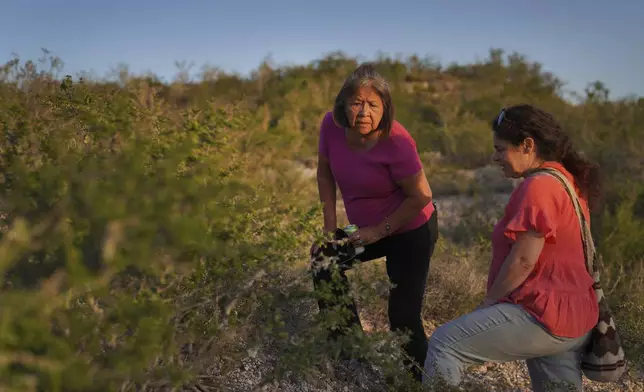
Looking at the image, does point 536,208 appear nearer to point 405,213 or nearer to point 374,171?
point 405,213

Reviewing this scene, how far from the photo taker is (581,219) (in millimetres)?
3047

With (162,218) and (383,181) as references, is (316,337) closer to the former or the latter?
(383,181)

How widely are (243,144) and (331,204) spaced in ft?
13.2

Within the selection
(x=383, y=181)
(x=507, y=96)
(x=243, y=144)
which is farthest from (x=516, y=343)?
(x=507, y=96)

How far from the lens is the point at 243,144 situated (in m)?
7.97

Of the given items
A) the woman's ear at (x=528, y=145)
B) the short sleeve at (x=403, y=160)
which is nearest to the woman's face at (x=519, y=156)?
the woman's ear at (x=528, y=145)

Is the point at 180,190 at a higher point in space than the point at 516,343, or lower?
higher

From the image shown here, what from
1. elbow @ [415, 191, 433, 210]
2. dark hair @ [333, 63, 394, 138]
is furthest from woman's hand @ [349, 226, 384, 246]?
dark hair @ [333, 63, 394, 138]

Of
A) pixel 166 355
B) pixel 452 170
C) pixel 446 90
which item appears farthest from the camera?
pixel 446 90

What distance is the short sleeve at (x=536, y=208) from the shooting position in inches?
114

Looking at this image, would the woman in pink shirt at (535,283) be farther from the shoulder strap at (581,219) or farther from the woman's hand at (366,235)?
the woman's hand at (366,235)

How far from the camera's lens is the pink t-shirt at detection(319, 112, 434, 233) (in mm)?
3693

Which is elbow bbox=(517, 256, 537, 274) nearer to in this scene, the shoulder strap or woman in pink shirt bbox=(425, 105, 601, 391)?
woman in pink shirt bbox=(425, 105, 601, 391)

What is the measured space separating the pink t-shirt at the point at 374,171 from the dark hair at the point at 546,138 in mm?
600
